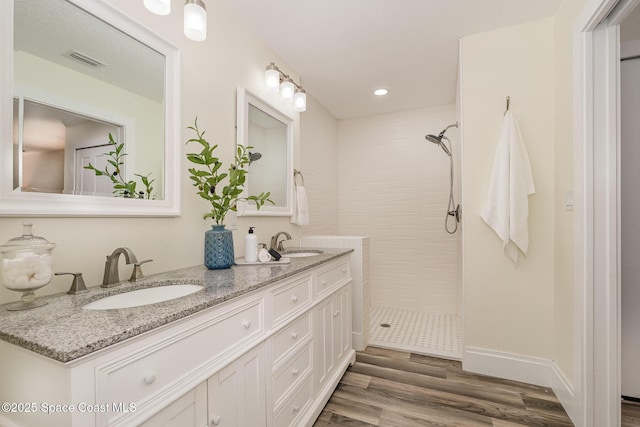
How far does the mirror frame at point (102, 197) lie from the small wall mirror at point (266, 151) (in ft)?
1.65

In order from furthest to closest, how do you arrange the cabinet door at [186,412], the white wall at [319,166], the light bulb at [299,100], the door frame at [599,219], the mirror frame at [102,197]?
the white wall at [319,166]
the light bulb at [299,100]
the door frame at [599,219]
the mirror frame at [102,197]
the cabinet door at [186,412]

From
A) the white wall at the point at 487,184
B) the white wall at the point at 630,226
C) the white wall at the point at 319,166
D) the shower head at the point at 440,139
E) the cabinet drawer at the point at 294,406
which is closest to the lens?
the cabinet drawer at the point at 294,406

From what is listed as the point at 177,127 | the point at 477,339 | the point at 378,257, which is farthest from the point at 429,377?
the point at 177,127

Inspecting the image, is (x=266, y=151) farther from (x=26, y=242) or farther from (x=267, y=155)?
(x=26, y=242)

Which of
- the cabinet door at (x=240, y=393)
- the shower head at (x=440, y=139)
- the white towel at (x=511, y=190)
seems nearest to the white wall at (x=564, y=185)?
the white towel at (x=511, y=190)

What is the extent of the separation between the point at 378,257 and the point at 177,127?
2.86 m

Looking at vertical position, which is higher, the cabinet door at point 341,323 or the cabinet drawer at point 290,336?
the cabinet drawer at point 290,336

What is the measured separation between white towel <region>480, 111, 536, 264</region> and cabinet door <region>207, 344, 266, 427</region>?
1.76m

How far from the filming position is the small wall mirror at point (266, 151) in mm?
1948

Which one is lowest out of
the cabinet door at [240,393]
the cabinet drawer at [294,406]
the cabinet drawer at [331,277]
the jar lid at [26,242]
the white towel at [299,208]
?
the cabinet drawer at [294,406]

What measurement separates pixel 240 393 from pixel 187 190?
1.00 m

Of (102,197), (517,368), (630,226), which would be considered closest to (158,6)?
(102,197)

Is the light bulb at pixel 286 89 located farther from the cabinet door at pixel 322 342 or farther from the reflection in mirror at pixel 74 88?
the cabinet door at pixel 322 342

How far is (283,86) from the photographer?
2.22 metres
